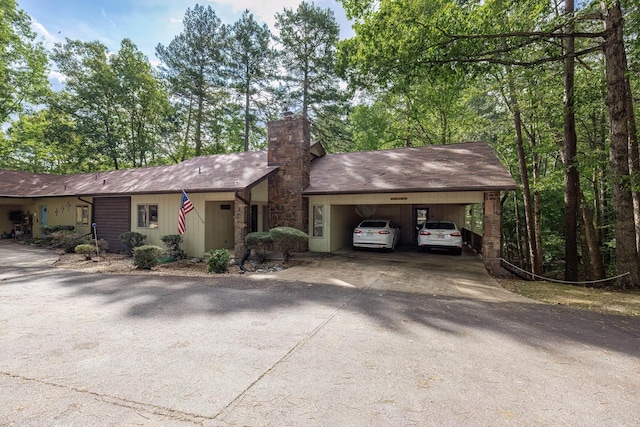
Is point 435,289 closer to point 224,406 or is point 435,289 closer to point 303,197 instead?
point 224,406

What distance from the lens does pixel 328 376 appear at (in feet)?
9.78

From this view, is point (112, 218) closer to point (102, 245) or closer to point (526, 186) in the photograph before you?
point (102, 245)

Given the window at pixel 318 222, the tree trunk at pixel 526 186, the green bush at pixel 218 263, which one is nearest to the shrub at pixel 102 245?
the green bush at pixel 218 263

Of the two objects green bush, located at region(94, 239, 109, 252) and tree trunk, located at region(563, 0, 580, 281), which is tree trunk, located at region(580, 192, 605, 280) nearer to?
tree trunk, located at region(563, 0, 580, 281)

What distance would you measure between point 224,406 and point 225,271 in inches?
276

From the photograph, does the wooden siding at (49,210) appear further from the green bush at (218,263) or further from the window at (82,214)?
the green bush at (218,263)

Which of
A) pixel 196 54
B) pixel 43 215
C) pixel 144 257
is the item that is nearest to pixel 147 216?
pixel 144 257

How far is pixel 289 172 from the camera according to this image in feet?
41.5

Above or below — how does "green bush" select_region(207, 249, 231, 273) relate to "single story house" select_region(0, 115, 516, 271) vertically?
below

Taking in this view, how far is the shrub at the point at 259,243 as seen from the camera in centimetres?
1015

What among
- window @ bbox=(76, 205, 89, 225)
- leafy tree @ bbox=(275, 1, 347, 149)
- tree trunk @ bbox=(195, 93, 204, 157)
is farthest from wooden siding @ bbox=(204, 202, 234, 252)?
tree trunk @ bbox=(195, 93, 204, 157)

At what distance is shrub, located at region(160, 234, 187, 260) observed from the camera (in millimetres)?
11445

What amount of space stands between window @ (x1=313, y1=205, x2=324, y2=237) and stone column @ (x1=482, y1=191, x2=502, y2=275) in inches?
247

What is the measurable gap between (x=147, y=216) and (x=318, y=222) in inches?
314
